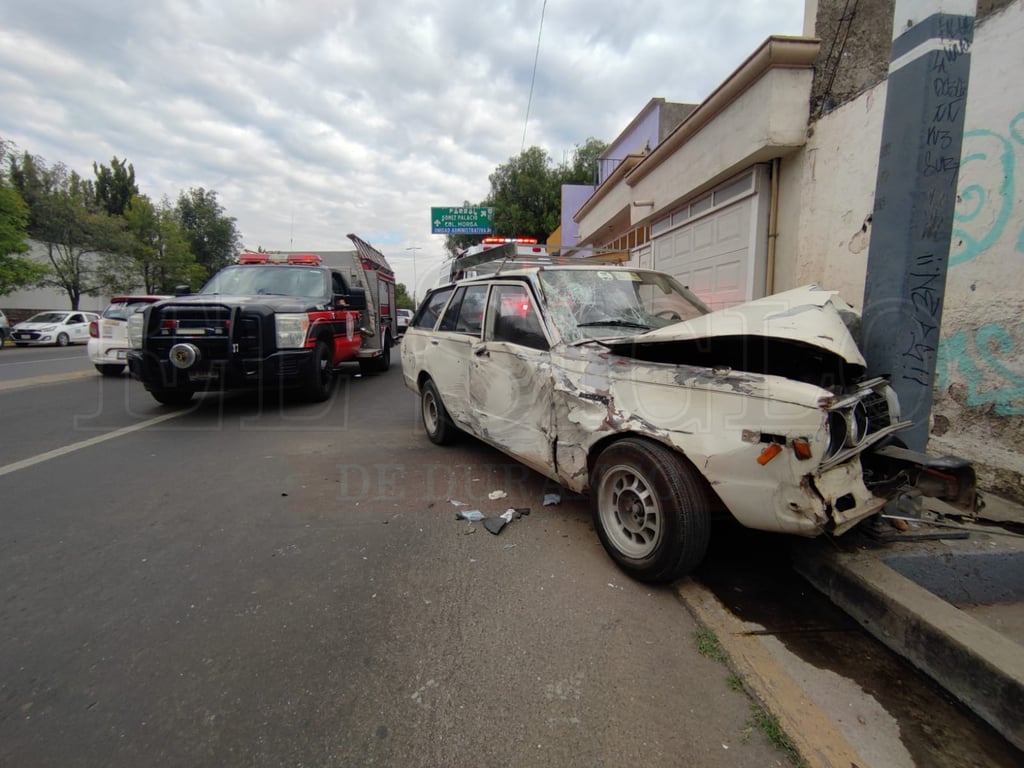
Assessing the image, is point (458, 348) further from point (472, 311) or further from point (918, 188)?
point (918, 188)

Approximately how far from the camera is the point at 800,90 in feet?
19.2

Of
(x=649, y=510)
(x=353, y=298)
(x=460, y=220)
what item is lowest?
(x=649, y=510)

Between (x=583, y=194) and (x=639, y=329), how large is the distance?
2052 centimetres

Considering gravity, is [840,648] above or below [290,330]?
below

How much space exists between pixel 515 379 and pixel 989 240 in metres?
3.82

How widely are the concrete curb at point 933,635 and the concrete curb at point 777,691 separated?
22.1 inches

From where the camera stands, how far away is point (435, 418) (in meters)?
5.16

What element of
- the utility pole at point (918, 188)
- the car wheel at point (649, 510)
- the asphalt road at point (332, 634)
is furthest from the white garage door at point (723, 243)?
the car wheel at point (649, 510)

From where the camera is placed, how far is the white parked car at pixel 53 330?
63.1 ft

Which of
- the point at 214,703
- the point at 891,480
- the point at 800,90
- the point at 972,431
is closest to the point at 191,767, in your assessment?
the point at 214,703

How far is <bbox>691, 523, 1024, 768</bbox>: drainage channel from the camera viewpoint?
1669 millimetres

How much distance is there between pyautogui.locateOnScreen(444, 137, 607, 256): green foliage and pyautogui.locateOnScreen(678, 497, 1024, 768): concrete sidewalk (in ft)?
97.3

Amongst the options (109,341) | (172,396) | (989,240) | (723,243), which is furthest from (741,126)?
(109,341)

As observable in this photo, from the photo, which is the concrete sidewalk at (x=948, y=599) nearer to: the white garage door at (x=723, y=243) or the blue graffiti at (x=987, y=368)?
the blue graffiti at (x=987, y=368)
